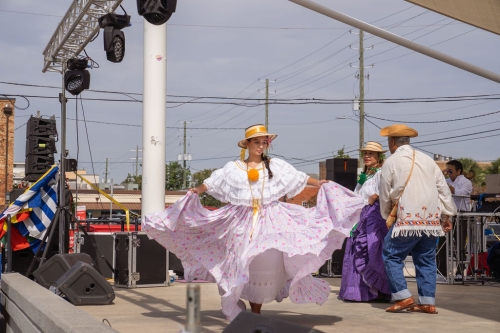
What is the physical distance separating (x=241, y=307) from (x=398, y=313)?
5.29ft

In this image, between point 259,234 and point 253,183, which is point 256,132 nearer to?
point 253,183

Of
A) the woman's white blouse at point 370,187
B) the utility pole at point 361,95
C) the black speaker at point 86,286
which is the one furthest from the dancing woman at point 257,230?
the utility pole at point 361,95

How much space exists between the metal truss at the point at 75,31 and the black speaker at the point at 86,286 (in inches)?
196

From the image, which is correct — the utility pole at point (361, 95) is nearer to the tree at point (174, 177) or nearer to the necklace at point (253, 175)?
the necklace at point (253, 175)

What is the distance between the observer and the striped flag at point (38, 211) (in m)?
11.4

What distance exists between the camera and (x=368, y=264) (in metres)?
8.37

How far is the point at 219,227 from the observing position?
711 centimetres

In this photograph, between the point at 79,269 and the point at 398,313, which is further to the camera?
the point at 79,269

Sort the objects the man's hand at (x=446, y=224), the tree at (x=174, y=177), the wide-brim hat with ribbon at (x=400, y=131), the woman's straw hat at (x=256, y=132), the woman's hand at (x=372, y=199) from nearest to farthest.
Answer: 1. the woman's straw hat at (x=256, y=132)
2. the man's hand at (x=446, y=224)
3. the wide-brim hat with ribbon at (x=400, y=131)
4. the woman's hand at (x=372, y=199)
5. the tree at (x=174, y=177)

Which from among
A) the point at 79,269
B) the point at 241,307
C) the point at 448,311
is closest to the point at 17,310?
the point at 241,307

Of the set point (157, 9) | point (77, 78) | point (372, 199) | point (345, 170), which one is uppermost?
point (157, 9)

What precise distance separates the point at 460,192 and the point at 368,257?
3.87 m

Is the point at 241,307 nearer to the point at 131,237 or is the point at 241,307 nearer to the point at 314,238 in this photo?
the point at 314,238

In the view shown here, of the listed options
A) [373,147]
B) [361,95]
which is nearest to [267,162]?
[373,147]
